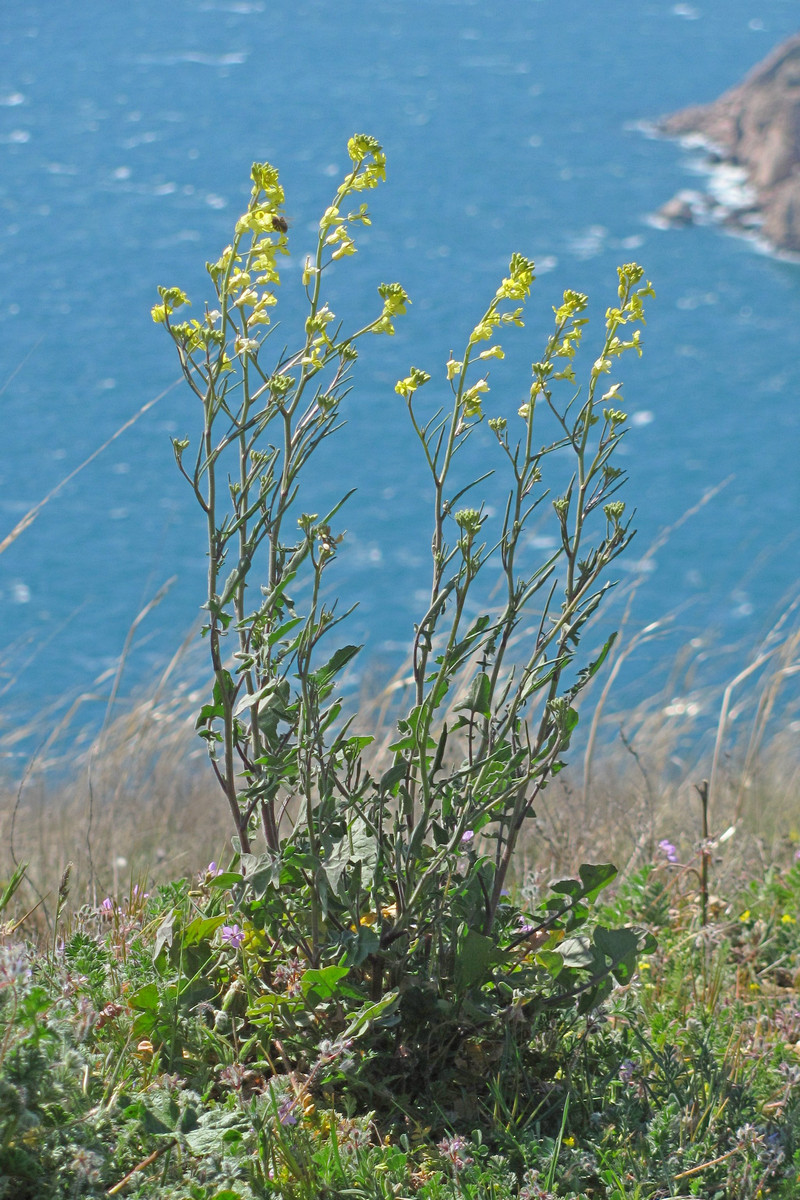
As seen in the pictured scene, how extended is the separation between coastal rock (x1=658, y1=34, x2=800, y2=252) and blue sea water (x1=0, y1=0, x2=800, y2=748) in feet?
2.32

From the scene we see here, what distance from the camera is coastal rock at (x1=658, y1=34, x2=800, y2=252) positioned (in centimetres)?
2192

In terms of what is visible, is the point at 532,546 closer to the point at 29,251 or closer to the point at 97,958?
the point at 29,251

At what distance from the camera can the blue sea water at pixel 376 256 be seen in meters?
15.5

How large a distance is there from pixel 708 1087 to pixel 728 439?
17.6 meters

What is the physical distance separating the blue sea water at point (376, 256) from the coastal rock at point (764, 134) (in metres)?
0.71

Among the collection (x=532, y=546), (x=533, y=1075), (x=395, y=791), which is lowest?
(x=532, y=546)

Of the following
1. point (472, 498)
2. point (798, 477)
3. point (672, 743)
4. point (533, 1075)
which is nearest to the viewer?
point (533, 1075)

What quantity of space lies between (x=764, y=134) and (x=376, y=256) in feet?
30.4

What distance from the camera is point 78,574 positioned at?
1508cm

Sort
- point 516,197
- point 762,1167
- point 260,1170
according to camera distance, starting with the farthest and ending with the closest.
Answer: point 516,197 < point 762,1167 < point 260,1170

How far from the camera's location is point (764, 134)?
23.4m

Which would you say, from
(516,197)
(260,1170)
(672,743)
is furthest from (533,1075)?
(516,197)

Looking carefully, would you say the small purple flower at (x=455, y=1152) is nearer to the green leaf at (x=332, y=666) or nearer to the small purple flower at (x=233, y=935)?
the small purple flower at (x=233, y=935)

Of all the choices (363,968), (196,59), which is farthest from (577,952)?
(196,59)
